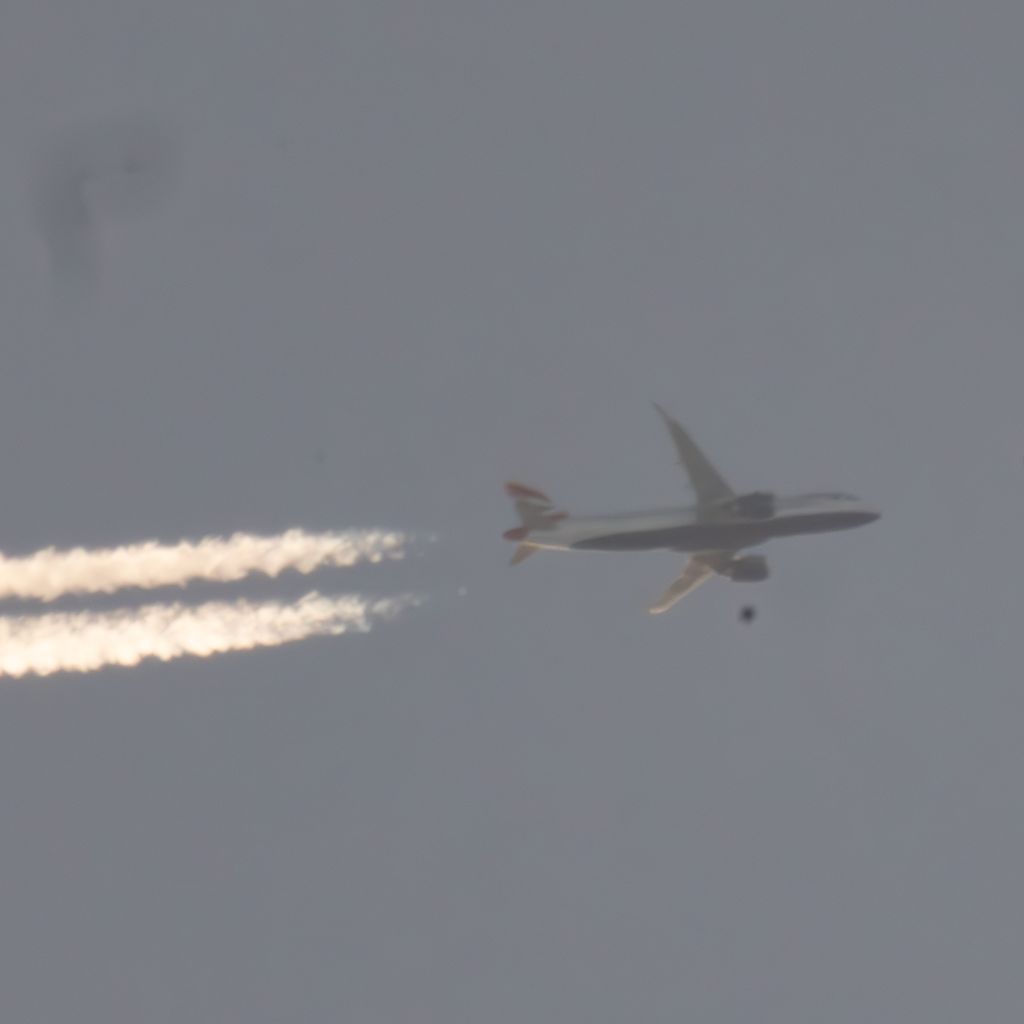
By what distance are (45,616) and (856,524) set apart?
51.2 m

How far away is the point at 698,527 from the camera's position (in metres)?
115

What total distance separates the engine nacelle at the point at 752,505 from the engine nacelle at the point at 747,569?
9.50m

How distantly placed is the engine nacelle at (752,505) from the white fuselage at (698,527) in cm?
35

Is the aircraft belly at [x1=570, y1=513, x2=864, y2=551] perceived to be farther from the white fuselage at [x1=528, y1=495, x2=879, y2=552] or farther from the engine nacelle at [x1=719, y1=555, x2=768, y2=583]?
the engine nacelle at [x1=719, y1=555, x2=768, y2=583]

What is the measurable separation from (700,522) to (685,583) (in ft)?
51.6

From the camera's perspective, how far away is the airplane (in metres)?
115

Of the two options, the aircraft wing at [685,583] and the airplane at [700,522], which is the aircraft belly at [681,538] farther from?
the aircraft wing at [685,583]

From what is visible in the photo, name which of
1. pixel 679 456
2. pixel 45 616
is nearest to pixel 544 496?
pixel 679 456

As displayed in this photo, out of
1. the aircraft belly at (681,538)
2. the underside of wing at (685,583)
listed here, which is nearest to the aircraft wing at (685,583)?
the underside of wing at (685,583)

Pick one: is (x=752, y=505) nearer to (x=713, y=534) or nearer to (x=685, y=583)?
(x=713, y=534)

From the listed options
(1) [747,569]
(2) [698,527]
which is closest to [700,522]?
(2) [698,527]

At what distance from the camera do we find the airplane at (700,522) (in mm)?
114750

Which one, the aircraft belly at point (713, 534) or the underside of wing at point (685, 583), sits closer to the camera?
the aircraft belly at point (713, 534)

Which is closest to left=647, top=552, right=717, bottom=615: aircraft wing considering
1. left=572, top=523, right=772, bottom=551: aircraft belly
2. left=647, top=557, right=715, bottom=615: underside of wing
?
left=647, top=557, right=715, bottom=615: underside of wing
